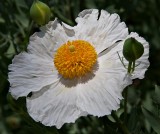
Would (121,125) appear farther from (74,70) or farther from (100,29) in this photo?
(100,29)

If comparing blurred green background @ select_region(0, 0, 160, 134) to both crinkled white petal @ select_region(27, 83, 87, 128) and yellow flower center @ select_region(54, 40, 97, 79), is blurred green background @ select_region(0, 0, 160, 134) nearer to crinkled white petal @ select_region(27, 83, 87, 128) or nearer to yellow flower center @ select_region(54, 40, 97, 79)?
crinkled white petal @ select_region(27, 83, 87, 128)

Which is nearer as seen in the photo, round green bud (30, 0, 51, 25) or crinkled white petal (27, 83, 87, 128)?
crinkled white petal (27, 83, 87, 128)

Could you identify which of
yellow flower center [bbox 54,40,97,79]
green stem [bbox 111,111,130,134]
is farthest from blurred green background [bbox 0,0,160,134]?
yellow flower center [bbox 54,40,97,79]

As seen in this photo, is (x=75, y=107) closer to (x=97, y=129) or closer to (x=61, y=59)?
(x=61, y=59)

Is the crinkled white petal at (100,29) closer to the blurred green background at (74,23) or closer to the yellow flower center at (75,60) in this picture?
the yellow flower center at (75,60)

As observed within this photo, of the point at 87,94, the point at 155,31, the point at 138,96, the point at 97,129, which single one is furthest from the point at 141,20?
the point at 87,94

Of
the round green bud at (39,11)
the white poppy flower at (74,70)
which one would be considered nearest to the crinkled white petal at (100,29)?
the white poppy flower at (74,70)

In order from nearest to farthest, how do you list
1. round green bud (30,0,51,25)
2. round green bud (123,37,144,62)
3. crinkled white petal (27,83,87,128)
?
round green bud (123,37,144,62)
crinkled white petal (27,83,87,128)
round green bud (30,0,51,25)
